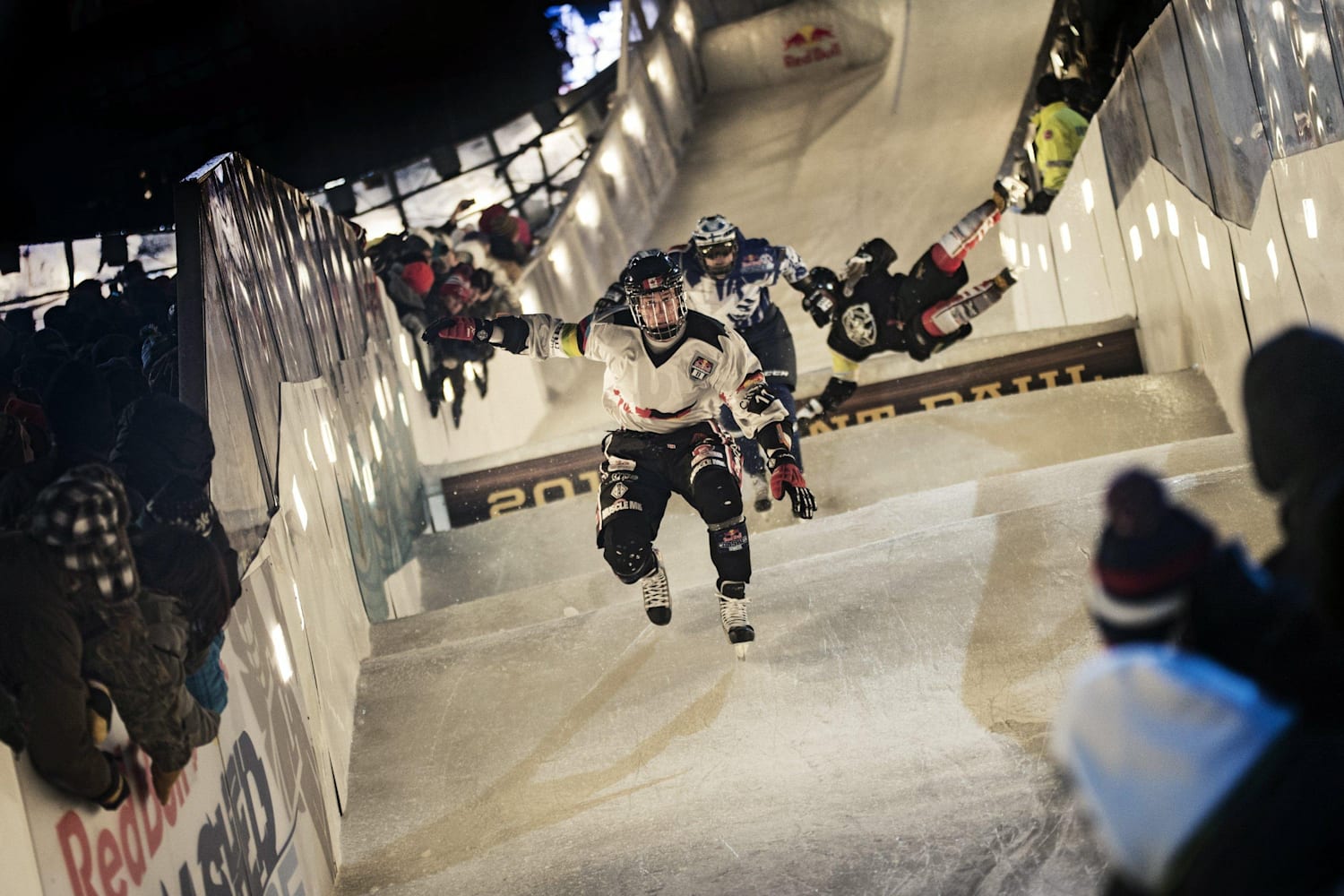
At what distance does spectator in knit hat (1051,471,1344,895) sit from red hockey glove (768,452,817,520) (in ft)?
13.5

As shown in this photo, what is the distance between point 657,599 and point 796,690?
80cm

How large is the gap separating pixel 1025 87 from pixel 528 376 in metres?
8.44

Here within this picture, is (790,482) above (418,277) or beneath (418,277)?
beneath

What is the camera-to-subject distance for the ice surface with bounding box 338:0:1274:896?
437 centimetres

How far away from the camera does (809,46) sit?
20.2 m

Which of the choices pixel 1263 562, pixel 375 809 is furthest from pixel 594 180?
pixel 1263 562

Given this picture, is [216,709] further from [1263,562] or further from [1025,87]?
[1025,87]

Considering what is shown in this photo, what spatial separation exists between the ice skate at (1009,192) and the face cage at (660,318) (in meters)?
3.29

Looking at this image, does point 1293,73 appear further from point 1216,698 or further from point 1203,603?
point 1216,698

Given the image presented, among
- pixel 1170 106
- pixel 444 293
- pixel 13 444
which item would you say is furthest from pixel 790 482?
pixel 444 293

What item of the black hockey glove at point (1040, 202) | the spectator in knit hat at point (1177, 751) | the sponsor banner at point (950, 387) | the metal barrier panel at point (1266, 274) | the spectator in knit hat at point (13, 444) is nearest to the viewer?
the spectator in knit hat at point (1177, 751)

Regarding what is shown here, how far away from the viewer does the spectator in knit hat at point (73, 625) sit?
2805mm

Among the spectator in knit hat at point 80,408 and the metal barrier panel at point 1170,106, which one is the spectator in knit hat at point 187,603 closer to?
the spectator in knit hat at point 80,408

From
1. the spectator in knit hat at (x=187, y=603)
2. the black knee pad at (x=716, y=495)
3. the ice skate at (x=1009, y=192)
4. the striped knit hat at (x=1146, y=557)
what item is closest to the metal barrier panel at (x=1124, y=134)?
the ice skate at (x=1009, y=192)
